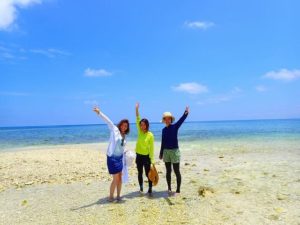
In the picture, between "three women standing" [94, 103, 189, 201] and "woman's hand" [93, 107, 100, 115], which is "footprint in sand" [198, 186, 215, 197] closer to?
"three women standing" [94, 103, 189, 201]

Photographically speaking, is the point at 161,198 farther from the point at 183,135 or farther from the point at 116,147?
the point at 183,135

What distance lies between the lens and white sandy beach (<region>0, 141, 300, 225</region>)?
6633 mm

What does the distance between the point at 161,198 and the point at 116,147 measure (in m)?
1.74

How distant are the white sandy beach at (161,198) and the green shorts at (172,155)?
0.93 meters

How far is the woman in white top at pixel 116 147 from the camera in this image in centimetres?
770

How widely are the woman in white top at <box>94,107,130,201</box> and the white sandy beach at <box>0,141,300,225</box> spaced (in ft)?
2.37

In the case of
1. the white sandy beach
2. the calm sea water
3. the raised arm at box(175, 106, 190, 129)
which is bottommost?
the white sandy beach

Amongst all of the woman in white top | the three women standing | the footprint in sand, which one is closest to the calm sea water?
the footprint in sand

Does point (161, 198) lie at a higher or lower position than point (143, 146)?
lower

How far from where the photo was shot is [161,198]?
8.14 meters

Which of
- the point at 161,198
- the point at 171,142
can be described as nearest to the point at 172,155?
the point at 171,142

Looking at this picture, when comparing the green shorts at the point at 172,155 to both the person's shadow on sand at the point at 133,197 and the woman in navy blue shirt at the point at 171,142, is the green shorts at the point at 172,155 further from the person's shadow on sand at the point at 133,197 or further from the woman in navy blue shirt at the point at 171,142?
the person's shadow on sand at the point at 133,197

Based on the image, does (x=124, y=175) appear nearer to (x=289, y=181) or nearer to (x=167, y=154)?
(x=167, y=154)

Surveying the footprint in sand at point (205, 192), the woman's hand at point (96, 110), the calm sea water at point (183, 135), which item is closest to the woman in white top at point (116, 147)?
the woman's hand at point (96, 110)
